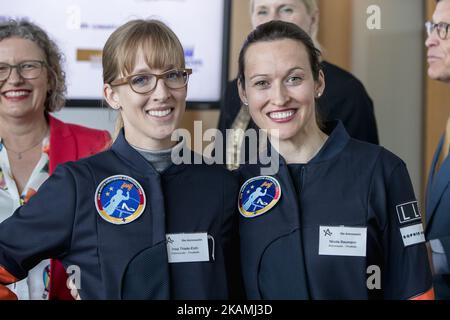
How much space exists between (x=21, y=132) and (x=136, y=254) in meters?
0.95

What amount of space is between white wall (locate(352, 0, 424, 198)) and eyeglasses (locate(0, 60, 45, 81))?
204 centimetres

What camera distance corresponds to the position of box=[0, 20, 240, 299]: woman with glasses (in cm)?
173

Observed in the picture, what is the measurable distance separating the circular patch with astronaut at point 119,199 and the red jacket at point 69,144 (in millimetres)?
586

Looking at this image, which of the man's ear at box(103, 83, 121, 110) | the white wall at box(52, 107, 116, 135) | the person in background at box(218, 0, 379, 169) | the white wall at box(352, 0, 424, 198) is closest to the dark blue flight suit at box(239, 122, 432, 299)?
the man's ear at box(103, 83, 121, 110)

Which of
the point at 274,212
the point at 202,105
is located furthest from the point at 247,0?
the point at 274,212

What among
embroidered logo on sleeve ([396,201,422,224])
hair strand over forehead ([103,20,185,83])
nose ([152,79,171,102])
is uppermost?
hair strand over forehead ([103,20,185,83])

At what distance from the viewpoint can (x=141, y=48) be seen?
1.82 metres

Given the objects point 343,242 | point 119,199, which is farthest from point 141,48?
point 343,242

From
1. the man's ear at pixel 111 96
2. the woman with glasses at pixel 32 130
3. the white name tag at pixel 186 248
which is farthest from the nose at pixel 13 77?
the white name tag at pixel 186 248

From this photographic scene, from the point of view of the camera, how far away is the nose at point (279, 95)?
1.92 metres

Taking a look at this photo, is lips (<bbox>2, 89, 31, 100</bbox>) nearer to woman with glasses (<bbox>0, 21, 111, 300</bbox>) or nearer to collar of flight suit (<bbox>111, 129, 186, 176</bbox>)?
woman with glasses (<bbox>0, 21, 111, 300</bbox>)

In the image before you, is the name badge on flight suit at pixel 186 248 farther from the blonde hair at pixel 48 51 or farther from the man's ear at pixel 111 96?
the blonde hair at pixel 48 51

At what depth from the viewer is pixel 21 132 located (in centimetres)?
248
